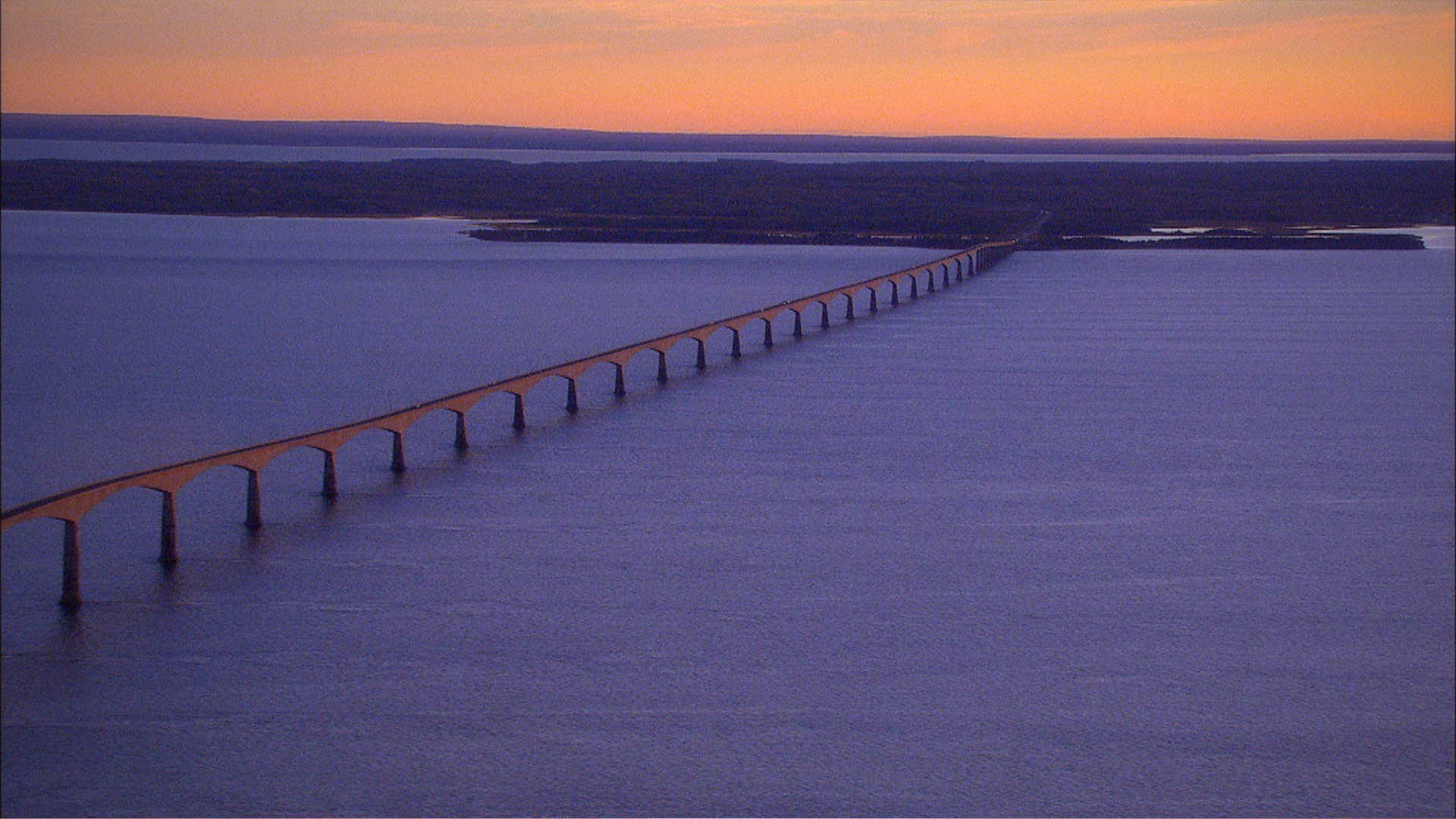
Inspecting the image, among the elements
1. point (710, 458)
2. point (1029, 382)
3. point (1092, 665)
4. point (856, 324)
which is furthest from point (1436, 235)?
point (1092, 665)

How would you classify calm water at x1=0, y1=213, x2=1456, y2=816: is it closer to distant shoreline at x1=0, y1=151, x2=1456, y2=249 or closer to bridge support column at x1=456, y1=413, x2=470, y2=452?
bridge support column at x1=456, y1=413, x2=470, y2=452

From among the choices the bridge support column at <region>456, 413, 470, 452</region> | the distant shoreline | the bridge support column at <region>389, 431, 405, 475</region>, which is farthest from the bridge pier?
the distant shoreline

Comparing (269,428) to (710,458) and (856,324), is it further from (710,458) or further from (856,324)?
(856,324)

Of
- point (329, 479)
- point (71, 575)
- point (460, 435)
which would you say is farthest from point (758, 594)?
point (460, 435)

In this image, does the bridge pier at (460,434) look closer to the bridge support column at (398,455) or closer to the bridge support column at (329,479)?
the bridge support column at (398,455)

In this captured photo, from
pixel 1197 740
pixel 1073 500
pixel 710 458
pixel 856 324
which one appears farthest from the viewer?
pixel 856 324

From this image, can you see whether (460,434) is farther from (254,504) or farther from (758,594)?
(758,594)

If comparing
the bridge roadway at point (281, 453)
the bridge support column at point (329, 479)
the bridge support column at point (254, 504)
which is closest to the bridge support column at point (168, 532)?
the bridge roadway at point (281, 453)
